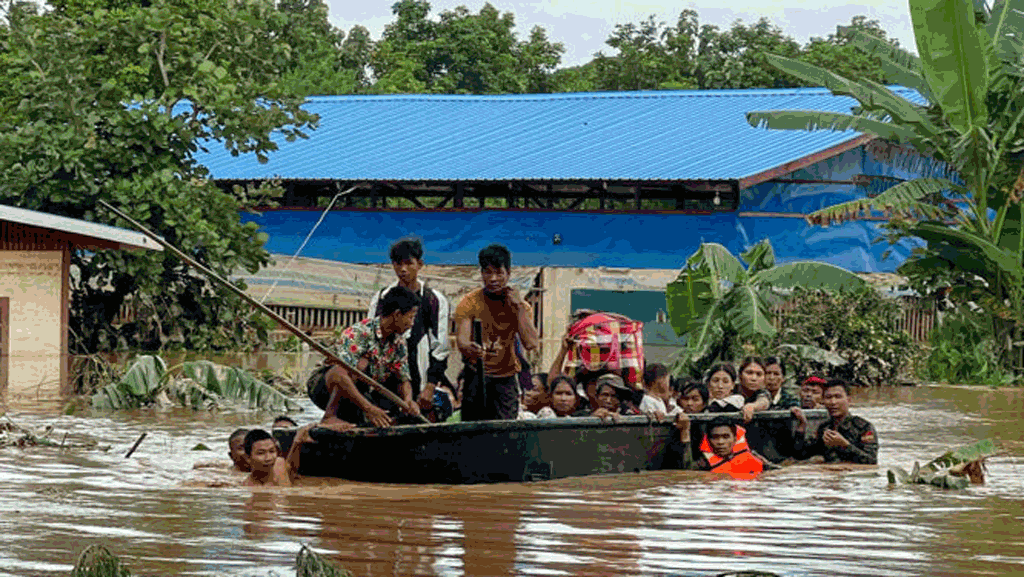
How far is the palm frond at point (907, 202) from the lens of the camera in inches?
774

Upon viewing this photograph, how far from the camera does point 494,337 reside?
10.5 metres

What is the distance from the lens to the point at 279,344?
22922 mm

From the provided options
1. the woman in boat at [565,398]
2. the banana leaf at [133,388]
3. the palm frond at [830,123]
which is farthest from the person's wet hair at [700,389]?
the palm frond at [830,123]

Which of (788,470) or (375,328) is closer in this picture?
(375,328)

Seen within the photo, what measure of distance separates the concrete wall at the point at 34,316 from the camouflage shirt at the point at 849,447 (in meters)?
7.61

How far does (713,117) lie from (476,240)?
16.7 ft

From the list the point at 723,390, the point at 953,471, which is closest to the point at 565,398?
the point at 723,390

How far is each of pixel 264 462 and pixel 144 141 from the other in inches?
406

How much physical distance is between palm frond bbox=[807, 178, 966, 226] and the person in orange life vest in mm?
8400

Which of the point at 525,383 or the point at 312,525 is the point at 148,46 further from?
the point at 312,525

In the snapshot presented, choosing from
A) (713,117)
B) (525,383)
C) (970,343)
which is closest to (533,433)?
(525,383)

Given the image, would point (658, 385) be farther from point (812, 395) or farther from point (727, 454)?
point (812, 395)

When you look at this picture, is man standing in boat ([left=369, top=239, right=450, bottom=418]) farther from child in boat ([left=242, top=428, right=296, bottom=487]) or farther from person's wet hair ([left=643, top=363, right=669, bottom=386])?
person's wet hair ([left=643, top=363, right=669, bottom=386])

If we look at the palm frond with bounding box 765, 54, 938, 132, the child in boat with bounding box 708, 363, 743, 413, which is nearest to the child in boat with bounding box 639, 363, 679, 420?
the child in boat with bounding box 708, 363, 743, 413
